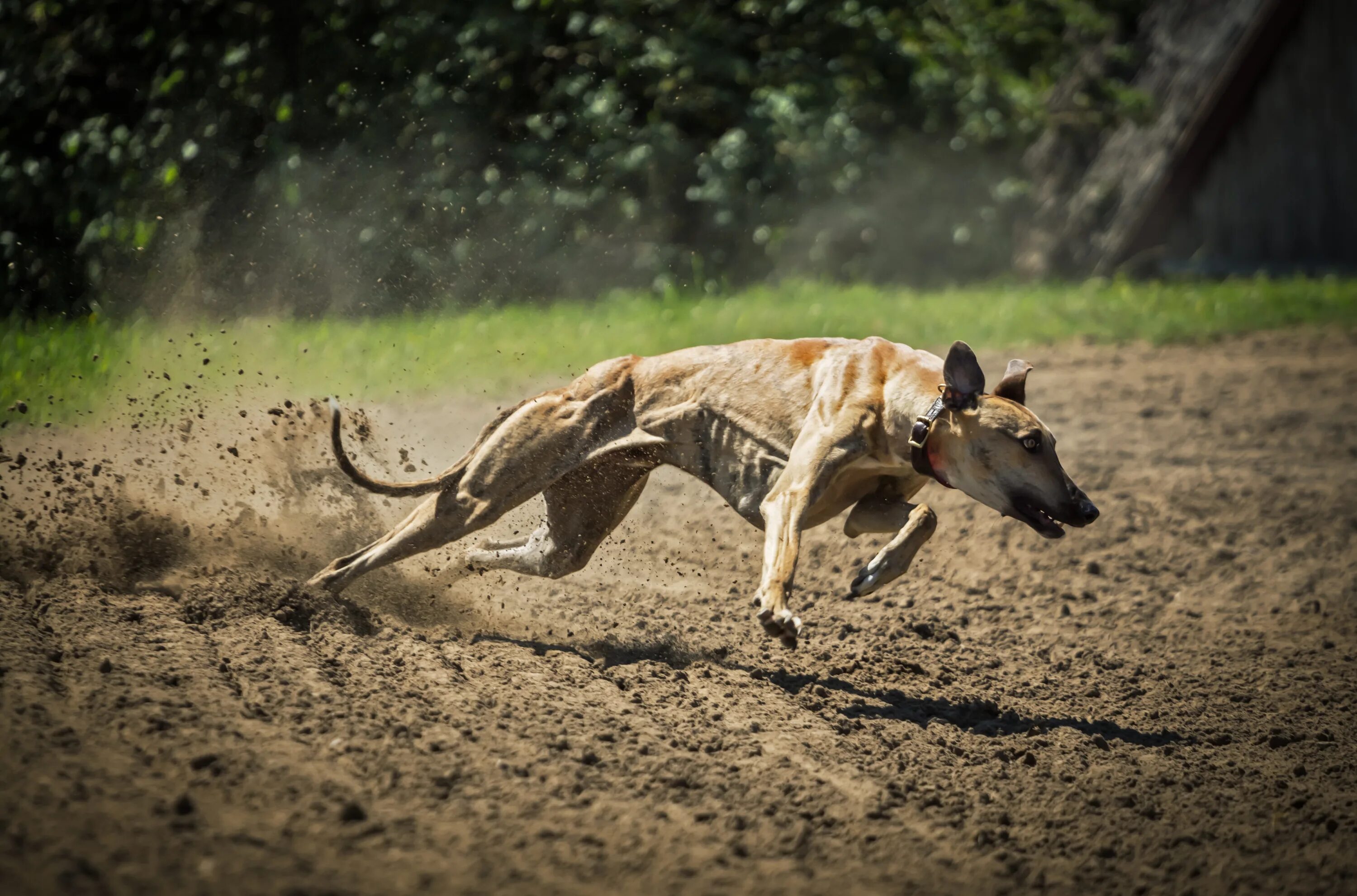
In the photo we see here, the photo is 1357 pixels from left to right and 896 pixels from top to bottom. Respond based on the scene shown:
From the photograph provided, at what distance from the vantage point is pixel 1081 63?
52.4ft

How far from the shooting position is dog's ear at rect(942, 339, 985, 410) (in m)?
4.95

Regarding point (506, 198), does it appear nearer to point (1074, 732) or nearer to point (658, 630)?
point (658, 630)

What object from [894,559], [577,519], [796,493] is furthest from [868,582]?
[577,519]

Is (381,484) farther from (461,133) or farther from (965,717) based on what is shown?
(461,133)

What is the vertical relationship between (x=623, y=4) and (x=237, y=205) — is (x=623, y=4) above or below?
above

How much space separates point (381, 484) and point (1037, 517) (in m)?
3.04

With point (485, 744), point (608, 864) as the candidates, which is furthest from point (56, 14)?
point (608, 864)

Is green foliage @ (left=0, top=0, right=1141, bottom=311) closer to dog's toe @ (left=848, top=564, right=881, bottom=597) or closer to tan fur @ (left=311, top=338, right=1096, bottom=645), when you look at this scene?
tan fur @ (left=311, top=338, right=1096, bottom=645)

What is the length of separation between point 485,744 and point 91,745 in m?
1.23

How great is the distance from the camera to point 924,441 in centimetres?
497

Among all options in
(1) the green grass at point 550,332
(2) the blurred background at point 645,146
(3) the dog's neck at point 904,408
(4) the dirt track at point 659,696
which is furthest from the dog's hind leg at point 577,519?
(2) the blurred background at point 645,146

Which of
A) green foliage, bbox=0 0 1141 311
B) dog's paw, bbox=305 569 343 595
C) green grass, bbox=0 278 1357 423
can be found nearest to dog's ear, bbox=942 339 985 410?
dog's paw, bbox=305 569 343 595

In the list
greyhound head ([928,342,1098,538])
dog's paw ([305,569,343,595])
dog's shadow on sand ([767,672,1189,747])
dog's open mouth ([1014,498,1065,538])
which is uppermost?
greyhound head ([928,342,1098,538])

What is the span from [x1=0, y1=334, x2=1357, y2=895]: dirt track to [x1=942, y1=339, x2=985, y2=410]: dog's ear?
Answer: 1328 mm
